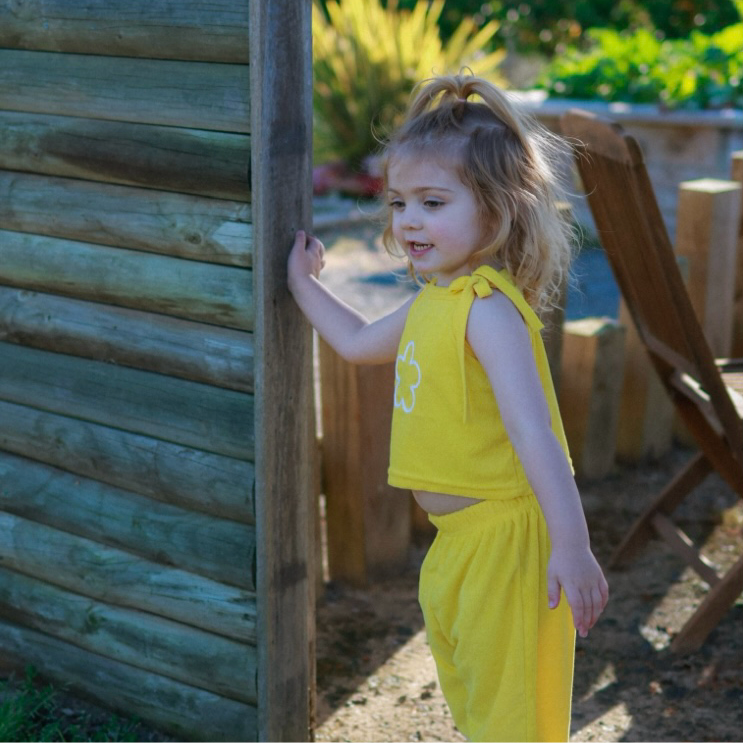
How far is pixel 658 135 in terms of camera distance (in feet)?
22.3

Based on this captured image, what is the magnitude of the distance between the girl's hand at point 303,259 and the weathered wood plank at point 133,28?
357mm

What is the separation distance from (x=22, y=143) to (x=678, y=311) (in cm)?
160

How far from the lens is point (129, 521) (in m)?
2.51

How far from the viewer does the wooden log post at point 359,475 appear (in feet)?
10.6

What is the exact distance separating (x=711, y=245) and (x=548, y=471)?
2.58m

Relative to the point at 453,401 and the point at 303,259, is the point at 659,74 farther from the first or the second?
the point at 453,401

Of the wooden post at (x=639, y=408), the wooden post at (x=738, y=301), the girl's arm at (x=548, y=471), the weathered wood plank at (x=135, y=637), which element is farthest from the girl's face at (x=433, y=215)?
the wooden post at (x=738, y=301)

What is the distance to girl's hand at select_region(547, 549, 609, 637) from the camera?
5.91ft

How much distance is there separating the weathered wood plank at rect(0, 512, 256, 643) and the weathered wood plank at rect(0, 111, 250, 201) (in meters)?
0.84

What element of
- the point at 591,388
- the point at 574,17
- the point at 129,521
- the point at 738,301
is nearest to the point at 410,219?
the point at 129,521

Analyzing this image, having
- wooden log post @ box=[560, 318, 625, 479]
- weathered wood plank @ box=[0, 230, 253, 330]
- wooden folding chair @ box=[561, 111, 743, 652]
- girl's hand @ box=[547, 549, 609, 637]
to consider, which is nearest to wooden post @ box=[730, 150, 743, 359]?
wooden log post @ box=[560, 318, 625, 479]

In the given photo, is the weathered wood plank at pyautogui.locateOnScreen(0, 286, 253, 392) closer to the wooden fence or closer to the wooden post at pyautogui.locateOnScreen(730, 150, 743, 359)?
A: the wooden fence

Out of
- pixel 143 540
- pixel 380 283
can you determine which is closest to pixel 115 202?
pixel 143 540

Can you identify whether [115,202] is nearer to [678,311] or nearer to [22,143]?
[22,143]
